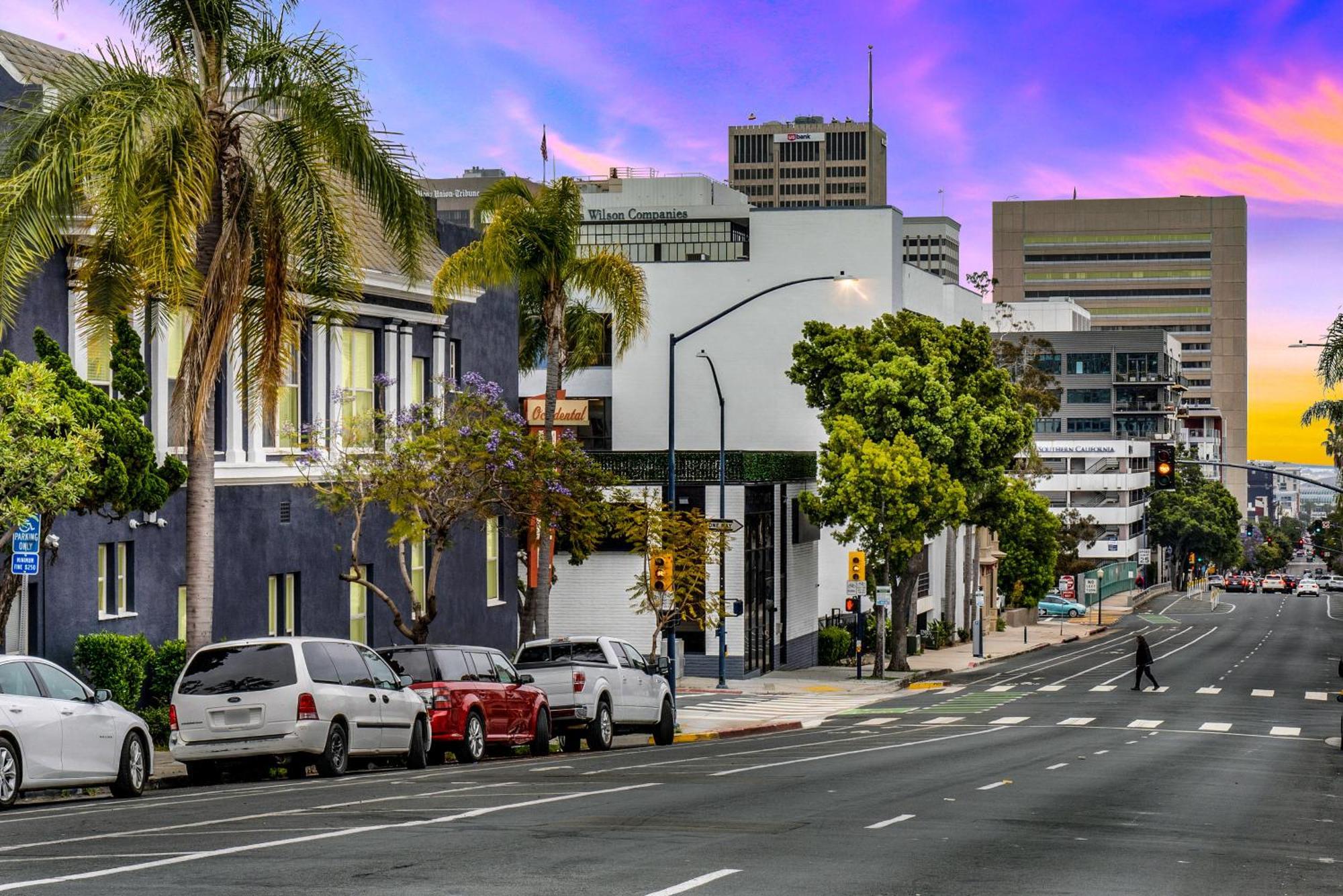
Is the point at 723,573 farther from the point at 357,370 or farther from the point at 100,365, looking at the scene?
the point at 100,365

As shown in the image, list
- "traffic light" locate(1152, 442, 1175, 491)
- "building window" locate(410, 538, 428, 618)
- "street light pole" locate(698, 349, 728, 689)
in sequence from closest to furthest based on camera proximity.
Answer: "building window" locate(410, 538, 428, 618) → "traffic light" locate(1152, 442, 1175, 491) → "street light pole" locate(698, 349, 728, 689)

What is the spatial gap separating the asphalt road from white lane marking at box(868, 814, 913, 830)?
0.05 meters

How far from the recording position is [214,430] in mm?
30969

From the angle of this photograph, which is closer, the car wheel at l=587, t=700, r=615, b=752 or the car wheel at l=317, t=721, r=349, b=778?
the car wheel at l=317, t=721, r=349, b=778

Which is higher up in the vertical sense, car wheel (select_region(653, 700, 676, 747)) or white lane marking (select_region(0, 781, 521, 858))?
white lane marking (select_region(0, 781, 521, 858))

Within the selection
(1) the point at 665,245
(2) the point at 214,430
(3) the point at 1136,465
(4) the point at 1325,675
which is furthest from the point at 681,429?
(3) the point at 1136,465

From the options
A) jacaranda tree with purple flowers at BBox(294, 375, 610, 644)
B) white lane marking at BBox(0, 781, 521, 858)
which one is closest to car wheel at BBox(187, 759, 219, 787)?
white lane marking at BBox(0, 781, 521, 858)

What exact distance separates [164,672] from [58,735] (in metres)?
10.2

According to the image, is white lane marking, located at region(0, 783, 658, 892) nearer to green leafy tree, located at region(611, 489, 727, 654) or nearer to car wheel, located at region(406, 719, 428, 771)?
car wheel, located at region(406, 719, 428, 771)

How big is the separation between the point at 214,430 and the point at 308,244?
325 inches

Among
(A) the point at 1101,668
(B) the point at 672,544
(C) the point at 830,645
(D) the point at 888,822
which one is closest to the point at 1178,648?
(A) the point at 1101,668

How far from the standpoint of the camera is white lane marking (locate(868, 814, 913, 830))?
16.3 m

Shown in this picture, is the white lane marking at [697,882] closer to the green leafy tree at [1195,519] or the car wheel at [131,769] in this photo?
the car wheel at [131,769]

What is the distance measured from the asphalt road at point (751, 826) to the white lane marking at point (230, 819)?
50mm
